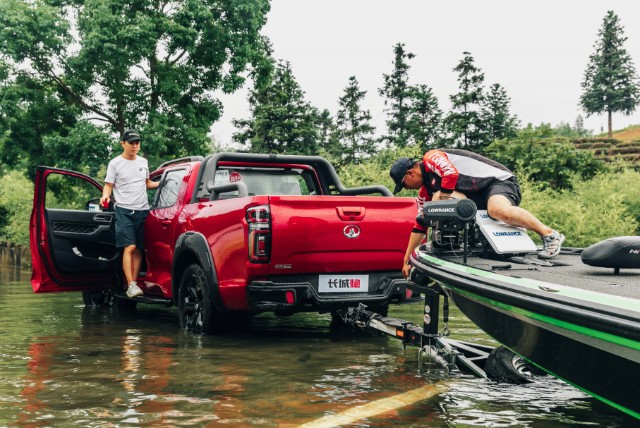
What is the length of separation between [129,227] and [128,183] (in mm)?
516

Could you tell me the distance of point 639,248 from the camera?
4578mm

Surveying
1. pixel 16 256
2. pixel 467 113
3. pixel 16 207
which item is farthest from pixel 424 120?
pixel 16 256

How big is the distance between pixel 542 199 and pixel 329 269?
15013 mm

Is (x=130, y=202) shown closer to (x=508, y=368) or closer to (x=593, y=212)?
(x=508, y=368)

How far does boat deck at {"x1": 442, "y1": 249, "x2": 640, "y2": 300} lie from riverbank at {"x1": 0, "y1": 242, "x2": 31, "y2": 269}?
22743mm

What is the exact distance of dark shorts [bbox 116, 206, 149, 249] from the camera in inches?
344

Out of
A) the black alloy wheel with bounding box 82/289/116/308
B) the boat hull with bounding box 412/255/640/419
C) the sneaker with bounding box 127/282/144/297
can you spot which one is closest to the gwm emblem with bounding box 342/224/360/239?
the boat hull with bounding box 412/255/640/419

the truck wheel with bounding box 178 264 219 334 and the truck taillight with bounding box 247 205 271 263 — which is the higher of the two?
the truck taillight with bounding box 247 205 271 263

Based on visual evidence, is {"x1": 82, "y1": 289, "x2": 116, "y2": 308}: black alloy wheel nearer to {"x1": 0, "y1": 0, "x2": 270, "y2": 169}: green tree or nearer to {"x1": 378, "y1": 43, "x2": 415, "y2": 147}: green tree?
{"x1": 0, "y1": 0, "x2": 270, "y2": 169}: green tree

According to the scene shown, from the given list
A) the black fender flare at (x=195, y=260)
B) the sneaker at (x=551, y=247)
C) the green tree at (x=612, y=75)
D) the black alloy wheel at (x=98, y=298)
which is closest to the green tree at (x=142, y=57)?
the black alloy wheel at (x=98, y=298)

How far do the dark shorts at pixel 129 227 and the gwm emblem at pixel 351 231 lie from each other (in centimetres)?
293

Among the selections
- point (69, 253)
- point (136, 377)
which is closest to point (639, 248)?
point (136, 377)

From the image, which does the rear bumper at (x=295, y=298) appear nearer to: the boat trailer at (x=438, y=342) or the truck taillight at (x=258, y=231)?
the truck taillight at (x=258, y=231)

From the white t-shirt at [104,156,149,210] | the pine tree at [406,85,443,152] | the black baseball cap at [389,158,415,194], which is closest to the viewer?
the black baseball cap at [389,158,415,194]
